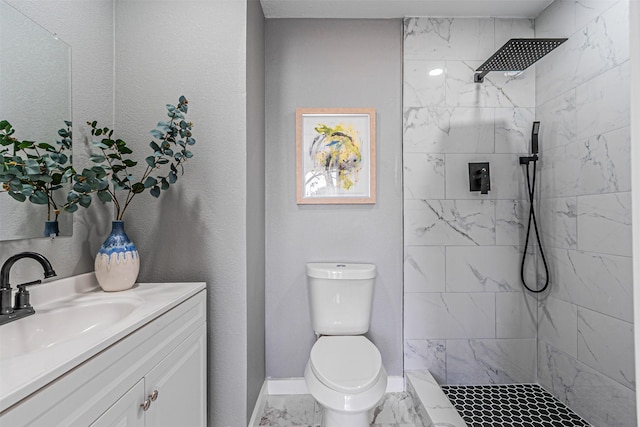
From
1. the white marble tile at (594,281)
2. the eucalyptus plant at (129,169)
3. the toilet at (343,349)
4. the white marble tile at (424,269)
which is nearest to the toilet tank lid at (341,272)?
the toilet at (343,349)

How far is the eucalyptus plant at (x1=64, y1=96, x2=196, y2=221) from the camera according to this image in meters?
1.25

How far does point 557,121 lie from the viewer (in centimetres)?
195

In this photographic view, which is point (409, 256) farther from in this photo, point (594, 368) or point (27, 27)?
point (27, 27)

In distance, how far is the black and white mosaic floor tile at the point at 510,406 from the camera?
1729mm

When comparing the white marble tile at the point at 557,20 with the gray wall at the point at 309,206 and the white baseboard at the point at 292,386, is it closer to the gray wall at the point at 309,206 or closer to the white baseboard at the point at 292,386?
the gray wall at the point at 309,206

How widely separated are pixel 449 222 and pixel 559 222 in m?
0.58

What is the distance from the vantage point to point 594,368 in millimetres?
1681

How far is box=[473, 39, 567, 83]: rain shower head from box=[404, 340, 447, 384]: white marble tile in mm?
1672

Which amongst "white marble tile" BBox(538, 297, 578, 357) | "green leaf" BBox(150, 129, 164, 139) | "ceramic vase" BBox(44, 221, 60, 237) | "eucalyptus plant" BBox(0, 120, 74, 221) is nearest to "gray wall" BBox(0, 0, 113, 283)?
"ceramic vase" BBox(44, 221, 60, 237)

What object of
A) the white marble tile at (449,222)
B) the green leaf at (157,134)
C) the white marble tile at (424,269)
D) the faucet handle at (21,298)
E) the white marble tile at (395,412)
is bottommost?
the white marble tile at (395,412)

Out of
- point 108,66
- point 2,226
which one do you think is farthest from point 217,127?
point 2,226

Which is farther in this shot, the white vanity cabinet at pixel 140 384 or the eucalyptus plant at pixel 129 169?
the eucalyptus plant at pixel 129 169

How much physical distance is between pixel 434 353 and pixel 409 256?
0.63m

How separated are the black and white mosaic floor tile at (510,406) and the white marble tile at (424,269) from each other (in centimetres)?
62
